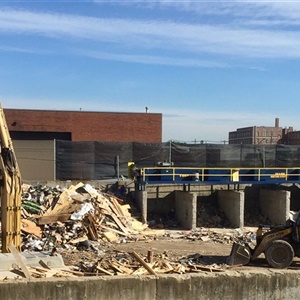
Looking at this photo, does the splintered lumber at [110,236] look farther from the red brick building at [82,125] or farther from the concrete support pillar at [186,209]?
the red brick building at [82,125]

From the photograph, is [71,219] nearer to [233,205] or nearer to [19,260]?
[19,260]

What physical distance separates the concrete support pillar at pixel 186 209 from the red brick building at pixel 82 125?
16783mm

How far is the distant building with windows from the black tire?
42059 mm

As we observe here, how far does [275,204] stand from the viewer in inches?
927

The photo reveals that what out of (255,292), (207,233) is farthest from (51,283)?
(207,233)

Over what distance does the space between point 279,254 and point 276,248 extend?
0.23 m

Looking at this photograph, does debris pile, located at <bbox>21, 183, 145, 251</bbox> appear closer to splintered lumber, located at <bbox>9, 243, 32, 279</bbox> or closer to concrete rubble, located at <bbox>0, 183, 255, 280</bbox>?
concrete rubble, located at <bbox>0, 183, 255, 280</bbox>

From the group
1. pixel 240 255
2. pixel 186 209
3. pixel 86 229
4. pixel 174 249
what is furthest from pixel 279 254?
pixel 186 209

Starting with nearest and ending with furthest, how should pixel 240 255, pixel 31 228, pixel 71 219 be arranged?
1. pixel 240 255
2. pixel 31 228
3. pixel 71 219

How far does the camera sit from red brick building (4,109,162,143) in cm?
3784

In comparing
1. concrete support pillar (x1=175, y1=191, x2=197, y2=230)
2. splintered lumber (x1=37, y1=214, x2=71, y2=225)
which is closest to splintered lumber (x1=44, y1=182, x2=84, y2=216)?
Answer: splintered lumber (x1=37, y1=214, x2=71, y2=225)

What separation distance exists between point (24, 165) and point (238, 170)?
1382cm

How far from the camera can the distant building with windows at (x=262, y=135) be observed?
55156 millimetres

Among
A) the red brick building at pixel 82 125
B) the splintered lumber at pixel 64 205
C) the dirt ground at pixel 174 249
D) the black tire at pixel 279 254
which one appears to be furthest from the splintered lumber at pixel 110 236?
the red brick building at pixel 82 125
